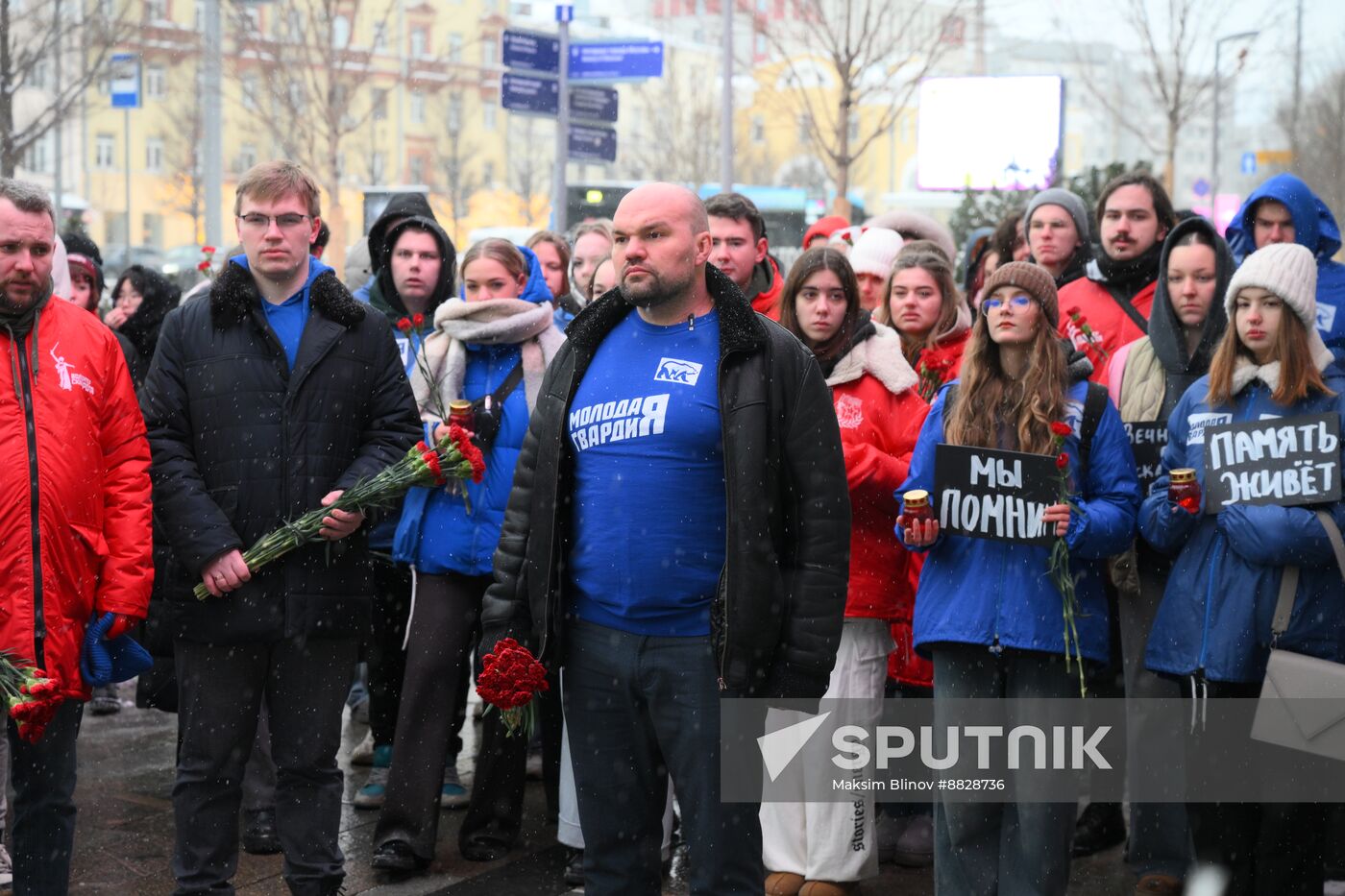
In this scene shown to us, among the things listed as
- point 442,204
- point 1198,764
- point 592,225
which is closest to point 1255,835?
point 1198,764

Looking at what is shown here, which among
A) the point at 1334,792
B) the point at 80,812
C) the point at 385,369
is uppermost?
the point at 385,369

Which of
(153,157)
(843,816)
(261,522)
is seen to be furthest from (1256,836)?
(153,157)

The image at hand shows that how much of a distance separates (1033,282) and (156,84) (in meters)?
61.0

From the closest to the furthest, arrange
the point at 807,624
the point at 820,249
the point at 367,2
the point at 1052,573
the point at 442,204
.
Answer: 1. the point at 807,624
2. the point at 1052,573
3. the point at 820,249
4. the point at 367,2
5. the point at 442,204

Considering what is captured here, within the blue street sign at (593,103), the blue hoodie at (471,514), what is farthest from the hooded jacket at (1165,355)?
the blue street sign at (593,103)

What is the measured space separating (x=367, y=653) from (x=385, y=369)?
1.73 metres

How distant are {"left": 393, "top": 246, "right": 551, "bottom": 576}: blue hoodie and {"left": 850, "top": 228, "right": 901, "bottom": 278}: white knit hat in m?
1.89

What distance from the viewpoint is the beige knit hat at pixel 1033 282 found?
199 inches

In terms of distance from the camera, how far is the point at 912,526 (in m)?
4.92

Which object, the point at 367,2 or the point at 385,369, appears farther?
the point at 367,2

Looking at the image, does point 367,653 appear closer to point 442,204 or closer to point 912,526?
point 912,526

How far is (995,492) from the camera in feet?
16.0

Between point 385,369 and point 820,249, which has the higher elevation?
point 820,249

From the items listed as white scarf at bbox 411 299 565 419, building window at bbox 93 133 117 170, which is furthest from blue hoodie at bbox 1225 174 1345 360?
building window at bbox 93 133 117 170
